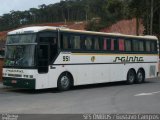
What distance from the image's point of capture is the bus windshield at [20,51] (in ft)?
64.9

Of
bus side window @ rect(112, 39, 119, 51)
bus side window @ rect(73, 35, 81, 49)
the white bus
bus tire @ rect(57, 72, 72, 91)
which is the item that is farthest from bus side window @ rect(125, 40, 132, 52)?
bus tire @ rect(57, 72, 72, 91)

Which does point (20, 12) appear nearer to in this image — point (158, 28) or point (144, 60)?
point (158, 28)

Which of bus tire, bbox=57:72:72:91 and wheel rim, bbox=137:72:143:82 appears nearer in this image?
bus tire, bbox=57:72:72:91

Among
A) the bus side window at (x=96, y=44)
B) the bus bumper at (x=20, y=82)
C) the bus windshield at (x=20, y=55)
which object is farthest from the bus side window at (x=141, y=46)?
the bus bumper at (x=20, y=82)

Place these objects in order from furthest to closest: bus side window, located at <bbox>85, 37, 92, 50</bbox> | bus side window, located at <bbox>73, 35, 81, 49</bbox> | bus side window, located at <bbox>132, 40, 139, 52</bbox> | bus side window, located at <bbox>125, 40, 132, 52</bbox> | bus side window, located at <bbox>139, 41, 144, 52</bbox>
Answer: bus side window, located at <bbox>139, 41, 144, 52</bbox> < bus side window, located at <bbox>132, 40, 139, 52</bbox> < bus side window, located at <bbox>125, 40, 132, 52</bbox> < bus side window, located at <bbox>85, 37, 92, 50</bbox> < bus side window, located at <bbox>73, 35, 81, 49</bbox>

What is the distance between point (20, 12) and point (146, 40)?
126 m

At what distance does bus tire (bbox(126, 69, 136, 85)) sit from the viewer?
2694cm

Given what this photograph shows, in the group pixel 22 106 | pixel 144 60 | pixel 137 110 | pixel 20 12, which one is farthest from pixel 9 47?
pixel 20 12

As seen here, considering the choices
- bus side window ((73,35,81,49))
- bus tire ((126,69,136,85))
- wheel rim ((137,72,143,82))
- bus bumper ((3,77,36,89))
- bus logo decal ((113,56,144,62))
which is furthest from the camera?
wheel rim ((137,72,143,82))

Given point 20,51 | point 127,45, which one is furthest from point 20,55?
point 127,45

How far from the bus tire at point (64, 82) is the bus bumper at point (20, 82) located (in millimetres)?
1815

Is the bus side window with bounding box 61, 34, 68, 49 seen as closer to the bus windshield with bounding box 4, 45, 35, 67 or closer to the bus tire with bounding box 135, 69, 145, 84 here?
the bus windshield with bounding box 4, 45, 35, 67

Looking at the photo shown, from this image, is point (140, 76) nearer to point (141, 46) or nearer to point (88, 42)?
point (141, 46)

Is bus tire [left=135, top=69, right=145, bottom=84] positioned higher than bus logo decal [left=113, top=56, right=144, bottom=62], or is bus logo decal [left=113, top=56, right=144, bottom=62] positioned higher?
bus logo decal [left=113, top=56, right=144, bottom=62]
